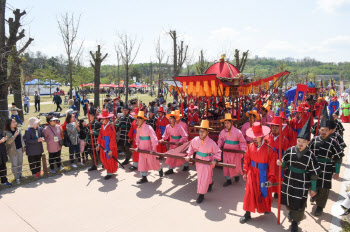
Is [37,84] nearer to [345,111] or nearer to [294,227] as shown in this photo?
[345,111]

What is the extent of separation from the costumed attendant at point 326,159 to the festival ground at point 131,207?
0.32 meters

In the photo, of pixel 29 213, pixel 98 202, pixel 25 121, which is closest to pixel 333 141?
pixel 98 202

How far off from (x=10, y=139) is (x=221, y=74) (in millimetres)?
5757

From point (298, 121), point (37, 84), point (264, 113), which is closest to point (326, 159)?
point (298, 121)

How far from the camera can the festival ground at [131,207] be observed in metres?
4.08

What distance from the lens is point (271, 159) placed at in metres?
3.98

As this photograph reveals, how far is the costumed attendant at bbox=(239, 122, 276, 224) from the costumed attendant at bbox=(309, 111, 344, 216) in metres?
1.05

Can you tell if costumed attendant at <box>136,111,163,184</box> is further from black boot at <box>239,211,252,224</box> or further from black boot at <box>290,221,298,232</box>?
black boot at <box>290,221,298,232</box>

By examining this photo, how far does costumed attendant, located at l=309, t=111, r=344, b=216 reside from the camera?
4.27 m

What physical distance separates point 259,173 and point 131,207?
2.53 meters

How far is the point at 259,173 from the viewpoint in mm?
4062

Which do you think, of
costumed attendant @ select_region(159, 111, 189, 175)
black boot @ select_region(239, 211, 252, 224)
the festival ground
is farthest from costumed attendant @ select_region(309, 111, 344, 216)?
costumed attendant @ select_region(159, 111, 189, 175)

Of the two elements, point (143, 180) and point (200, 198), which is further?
point (143, 180)

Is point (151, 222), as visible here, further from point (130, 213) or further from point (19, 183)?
point (19, 183)
